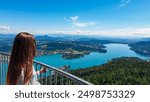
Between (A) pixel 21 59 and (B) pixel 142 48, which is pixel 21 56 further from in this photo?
(B) pixel 142 48

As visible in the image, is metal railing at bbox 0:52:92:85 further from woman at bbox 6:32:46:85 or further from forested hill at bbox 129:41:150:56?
forested hill at bbox 129:41:150:56

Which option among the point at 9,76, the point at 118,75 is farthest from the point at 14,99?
the point at 118,75

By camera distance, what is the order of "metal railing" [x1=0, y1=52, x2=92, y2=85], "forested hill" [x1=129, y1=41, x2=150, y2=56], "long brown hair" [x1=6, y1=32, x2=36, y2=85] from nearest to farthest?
"long brown hair" [x1=6, y1=32, x2=36, y2=85] → "metal railing" [x1=0, y1=52, x2=92, y2=85] → "forested hill" [x1=129, y1=41, x2=150, y2=56]

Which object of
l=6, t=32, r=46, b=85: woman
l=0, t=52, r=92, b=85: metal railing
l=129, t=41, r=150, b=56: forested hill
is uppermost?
l=6, t=32, r=46, b=85: woman

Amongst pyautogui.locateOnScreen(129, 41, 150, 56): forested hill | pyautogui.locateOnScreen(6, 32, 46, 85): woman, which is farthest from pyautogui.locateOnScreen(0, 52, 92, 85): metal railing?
pyautogui.locateOnScreen(129, 41, 150, 56): forested hill

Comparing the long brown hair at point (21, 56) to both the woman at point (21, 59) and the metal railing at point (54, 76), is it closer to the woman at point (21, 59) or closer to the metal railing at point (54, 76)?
the woman at point (21, 59)

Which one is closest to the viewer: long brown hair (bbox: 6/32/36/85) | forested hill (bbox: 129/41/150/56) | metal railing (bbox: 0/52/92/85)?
long brown hair (bbox: 6/32/36/85)

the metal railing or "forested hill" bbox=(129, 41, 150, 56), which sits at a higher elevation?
the metal railing

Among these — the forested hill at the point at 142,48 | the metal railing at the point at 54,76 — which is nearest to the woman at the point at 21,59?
the metal railing at the point at 54,76
